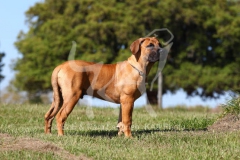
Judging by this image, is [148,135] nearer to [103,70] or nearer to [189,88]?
[103,70]

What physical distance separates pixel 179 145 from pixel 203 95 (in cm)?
3066

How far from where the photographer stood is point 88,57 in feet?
124

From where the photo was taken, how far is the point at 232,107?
12664mm

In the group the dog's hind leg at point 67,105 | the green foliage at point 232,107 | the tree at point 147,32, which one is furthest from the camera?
the tree at point 147,32

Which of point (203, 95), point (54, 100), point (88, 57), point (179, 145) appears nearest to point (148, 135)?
point (179, 145)

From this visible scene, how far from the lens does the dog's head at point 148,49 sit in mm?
10742

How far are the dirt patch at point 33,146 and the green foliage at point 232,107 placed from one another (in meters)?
5.18

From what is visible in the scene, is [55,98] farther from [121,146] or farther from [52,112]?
[121,146]

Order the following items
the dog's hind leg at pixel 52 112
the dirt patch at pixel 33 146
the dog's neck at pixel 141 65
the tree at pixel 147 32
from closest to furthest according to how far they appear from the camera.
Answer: the dirt patch at pixel 33 146 → the dog's neck at pixel 141 65 → the dog's hind leg at pixel 52 112 → the tree at pixel 147 32

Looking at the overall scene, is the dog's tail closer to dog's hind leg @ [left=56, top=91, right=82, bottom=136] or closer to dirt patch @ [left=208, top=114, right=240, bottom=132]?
dog's hind leg @ [left=56, top=91, right=82, bottom=136]

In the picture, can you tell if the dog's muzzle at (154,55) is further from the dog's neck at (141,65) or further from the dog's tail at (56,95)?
the dog's tail at (56,95)

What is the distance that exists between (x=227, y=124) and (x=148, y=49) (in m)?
2.81

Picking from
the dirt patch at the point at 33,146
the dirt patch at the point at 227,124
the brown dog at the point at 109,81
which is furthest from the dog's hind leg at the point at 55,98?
the dirt patch at the point at 227,124

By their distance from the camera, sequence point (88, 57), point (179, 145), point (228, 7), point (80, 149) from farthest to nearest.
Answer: point (228, 7) → point (88, 57) → point (179, 145) → point (80, 149)
